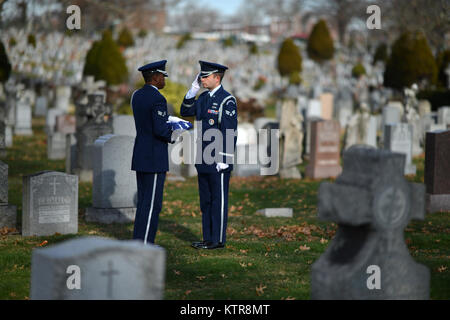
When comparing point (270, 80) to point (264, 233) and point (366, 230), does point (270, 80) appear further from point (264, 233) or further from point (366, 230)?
point (366, 230)

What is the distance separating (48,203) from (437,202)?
5865 millimetres

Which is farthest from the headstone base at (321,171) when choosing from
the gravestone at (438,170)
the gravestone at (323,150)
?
the gravestone at (438,170)

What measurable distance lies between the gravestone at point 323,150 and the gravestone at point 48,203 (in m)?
7.33

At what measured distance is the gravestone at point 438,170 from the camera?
423 inches

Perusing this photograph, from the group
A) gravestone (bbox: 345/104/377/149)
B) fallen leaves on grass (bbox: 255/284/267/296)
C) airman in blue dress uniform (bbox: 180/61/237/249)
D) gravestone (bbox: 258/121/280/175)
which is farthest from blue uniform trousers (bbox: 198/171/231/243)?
gravestone (bbox: 345/104/377/149)

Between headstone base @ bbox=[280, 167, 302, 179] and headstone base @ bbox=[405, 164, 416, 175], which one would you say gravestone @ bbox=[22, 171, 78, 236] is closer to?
headstone base @ bbox=[280, 167, 302, 179]

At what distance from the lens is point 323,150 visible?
1549 cm

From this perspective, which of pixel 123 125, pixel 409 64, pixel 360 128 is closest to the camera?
pixel 123 125

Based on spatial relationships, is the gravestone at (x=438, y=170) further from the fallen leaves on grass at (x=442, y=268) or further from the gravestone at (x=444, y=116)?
the gravestone at (x=444, y=116)

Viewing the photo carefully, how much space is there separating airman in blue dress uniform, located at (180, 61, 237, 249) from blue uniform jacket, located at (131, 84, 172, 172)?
1.59ft

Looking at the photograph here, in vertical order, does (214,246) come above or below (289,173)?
below

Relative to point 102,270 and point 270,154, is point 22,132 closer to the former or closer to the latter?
point 270,154

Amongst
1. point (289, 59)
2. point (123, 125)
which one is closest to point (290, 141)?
point (123, 125)

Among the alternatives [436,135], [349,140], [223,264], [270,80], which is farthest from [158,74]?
[270,80]
